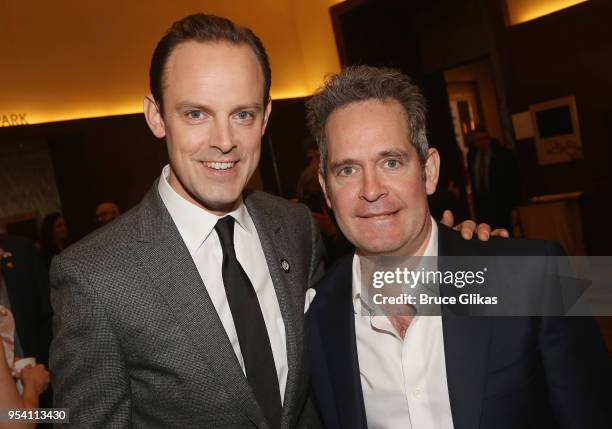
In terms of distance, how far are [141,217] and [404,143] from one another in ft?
2.80

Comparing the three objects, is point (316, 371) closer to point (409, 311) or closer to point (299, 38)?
point (409, 311)

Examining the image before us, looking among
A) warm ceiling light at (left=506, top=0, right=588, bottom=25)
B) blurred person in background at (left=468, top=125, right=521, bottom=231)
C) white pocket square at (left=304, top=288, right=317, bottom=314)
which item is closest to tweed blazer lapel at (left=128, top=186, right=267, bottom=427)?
white pocket square at (left=304, top=288, right=317, bottom=314)

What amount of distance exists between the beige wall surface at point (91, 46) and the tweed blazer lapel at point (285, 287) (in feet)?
16.2

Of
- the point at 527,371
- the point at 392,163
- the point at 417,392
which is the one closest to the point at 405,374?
the point at 417,392

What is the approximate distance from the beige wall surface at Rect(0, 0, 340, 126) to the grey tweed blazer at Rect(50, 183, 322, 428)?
509cm

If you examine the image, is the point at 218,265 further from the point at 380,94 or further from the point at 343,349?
the point at 380,94

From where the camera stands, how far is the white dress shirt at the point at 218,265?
164cm

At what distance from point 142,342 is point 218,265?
13.0 inches

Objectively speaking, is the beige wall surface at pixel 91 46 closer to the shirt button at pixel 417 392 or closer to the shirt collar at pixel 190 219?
the shirt collar at pixel 190 219

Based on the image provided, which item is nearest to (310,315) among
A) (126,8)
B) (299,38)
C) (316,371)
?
(316,371)

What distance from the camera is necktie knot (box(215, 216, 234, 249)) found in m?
1.70

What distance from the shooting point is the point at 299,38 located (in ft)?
27.9

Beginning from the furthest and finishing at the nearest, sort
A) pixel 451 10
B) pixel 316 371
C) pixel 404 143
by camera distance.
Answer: pixel 451 10 → pixel 316 371 → pixel 404 143

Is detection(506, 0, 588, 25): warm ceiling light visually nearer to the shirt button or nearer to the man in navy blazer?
the man in navy blazer
